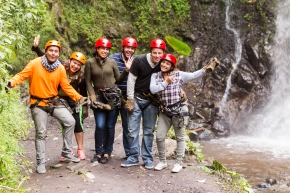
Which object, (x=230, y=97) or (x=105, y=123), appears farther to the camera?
(x=230, y=97)

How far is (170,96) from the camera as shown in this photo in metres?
5.18

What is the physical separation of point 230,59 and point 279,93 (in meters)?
2.37

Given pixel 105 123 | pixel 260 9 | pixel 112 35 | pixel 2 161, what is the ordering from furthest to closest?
pixel 260 9
pixel 112 35
pixel 105 123
pixel 2 161

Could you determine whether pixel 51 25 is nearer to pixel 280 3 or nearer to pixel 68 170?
pixel 68 170

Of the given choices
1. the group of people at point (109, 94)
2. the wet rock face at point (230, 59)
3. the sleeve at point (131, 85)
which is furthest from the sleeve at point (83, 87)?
the wet rock face at point (230, 59)

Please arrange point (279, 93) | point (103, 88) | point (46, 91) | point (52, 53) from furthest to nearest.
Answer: point (279, 93) < point (103, 88) < point (46, 91) < point (52, 53)

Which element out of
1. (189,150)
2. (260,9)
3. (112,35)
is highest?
(260,9)

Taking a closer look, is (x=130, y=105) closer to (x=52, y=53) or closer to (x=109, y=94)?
(x=109, y=94)

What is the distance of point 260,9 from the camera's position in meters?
14.2

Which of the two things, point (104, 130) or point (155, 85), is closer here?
point (155, 85)

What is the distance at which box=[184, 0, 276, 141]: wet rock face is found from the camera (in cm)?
1295

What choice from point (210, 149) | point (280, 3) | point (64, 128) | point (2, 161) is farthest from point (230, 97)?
point (2, 161)

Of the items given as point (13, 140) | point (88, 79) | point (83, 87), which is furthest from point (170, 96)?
point (13, 140)

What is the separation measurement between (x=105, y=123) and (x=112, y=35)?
7932 mm
